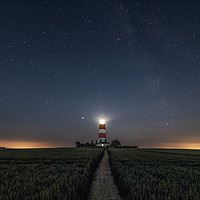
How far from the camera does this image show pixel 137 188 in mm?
9594

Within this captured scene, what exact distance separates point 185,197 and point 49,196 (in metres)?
4.47

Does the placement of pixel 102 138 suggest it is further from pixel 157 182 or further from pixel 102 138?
pixel 157 182

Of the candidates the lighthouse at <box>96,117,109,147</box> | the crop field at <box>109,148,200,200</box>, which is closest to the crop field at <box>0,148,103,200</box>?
the crop field at <box>109,148,200,200</box>

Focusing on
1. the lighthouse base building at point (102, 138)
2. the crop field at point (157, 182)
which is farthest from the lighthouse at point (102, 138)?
the crop field at point (157, 182)

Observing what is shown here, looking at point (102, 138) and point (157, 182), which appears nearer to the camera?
point (157, 182)

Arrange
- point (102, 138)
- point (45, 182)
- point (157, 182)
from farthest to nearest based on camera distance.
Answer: point (102, 138), point (157, 182), point (45, 182)

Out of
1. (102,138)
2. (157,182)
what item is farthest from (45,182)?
(102,138)

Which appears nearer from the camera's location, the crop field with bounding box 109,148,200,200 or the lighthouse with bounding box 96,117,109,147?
the crop field with bounding box 109,148,200,200

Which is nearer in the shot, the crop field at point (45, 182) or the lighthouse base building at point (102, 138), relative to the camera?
the crop field at point (45, 182)

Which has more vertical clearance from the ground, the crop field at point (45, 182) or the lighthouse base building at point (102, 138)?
the lighthouse base building at point (102, 138)

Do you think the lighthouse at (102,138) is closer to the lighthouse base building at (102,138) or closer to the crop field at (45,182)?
the lighthouse base building at (102,138)

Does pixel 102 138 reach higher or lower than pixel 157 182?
higher

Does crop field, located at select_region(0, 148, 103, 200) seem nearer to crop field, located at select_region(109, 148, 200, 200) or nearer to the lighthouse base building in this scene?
crop field, located at select_region(109, 148, 200, 200)

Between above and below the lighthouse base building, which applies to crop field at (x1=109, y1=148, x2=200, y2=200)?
below
